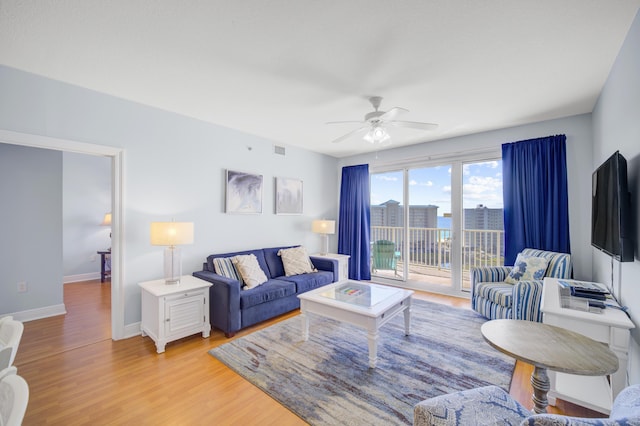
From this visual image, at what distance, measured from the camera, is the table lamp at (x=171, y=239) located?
276cm

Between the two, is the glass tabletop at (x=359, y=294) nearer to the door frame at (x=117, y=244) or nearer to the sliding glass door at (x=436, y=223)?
the sliding glass door at (x=436, y=223)

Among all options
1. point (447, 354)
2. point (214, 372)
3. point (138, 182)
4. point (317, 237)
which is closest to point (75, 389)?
point (214, 372)

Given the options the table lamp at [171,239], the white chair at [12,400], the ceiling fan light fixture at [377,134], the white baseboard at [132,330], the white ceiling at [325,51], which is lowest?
the white baseboard at [132,330]

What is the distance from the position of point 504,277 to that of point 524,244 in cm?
60

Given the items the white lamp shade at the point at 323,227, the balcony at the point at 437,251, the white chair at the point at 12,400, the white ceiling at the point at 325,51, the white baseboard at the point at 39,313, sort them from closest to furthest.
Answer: the white chair at the point at 12,400, the white ceiling at the point at 325,51, the white baseboard at the point at 39,313, the balcony at the point at 437,251, the white lamp shade at the point at 323,227

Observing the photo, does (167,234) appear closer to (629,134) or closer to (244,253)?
(244,253)

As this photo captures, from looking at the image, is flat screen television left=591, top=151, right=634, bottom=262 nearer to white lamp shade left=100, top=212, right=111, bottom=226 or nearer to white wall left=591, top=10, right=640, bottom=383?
white wall left=591, top=10, right=640, bottom=383

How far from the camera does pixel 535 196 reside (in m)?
3.57

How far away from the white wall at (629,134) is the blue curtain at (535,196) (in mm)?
926

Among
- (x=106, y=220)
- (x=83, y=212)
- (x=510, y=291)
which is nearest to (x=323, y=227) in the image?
(x=510, y=291)

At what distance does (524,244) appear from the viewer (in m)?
3.64

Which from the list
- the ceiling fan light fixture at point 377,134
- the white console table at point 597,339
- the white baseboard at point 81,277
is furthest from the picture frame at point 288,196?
the white baseboard at point 81,277

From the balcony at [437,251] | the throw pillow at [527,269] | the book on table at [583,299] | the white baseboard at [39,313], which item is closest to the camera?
the book on table at [583,299]

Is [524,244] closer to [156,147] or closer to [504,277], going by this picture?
[504,277]
